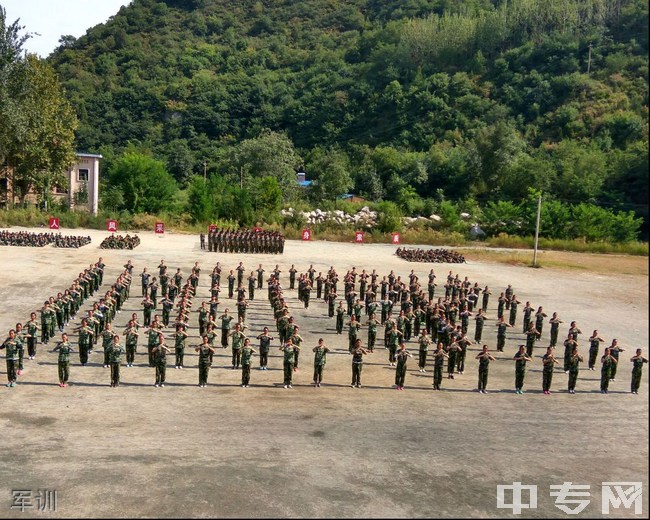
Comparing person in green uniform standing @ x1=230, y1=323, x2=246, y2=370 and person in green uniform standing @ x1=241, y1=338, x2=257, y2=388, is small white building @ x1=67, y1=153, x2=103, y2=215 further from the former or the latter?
person in green uniform standing @ x1=241, y1=338, x2=257, y2=388

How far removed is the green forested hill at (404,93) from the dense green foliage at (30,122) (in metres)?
31.3

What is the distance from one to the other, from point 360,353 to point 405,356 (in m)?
1.16

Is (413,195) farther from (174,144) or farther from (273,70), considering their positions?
(273,70)

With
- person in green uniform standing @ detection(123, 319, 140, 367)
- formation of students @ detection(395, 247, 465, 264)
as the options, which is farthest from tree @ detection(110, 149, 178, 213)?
person in green uniform standing @ detection(123, 319, 140, 367)

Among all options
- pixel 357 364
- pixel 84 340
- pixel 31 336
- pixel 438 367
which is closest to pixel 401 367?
pixel 438 367

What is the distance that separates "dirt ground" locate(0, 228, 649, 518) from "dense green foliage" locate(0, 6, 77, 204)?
38751mm

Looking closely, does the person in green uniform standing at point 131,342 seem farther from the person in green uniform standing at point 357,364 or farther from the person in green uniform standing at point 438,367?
the person in green uniform standing at point 438,367

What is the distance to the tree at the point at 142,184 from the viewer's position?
6019 cm

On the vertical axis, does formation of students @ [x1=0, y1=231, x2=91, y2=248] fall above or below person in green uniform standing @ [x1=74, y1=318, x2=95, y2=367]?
above

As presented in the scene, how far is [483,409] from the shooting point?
16234 mm

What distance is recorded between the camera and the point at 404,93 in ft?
349

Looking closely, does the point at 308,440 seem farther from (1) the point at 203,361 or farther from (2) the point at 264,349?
(2) the point at 264,349

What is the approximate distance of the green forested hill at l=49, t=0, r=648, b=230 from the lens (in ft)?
236

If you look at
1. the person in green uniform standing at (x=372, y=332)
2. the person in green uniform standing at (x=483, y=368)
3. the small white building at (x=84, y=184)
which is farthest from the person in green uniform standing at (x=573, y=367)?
the small white building at (x=84, y=184)
